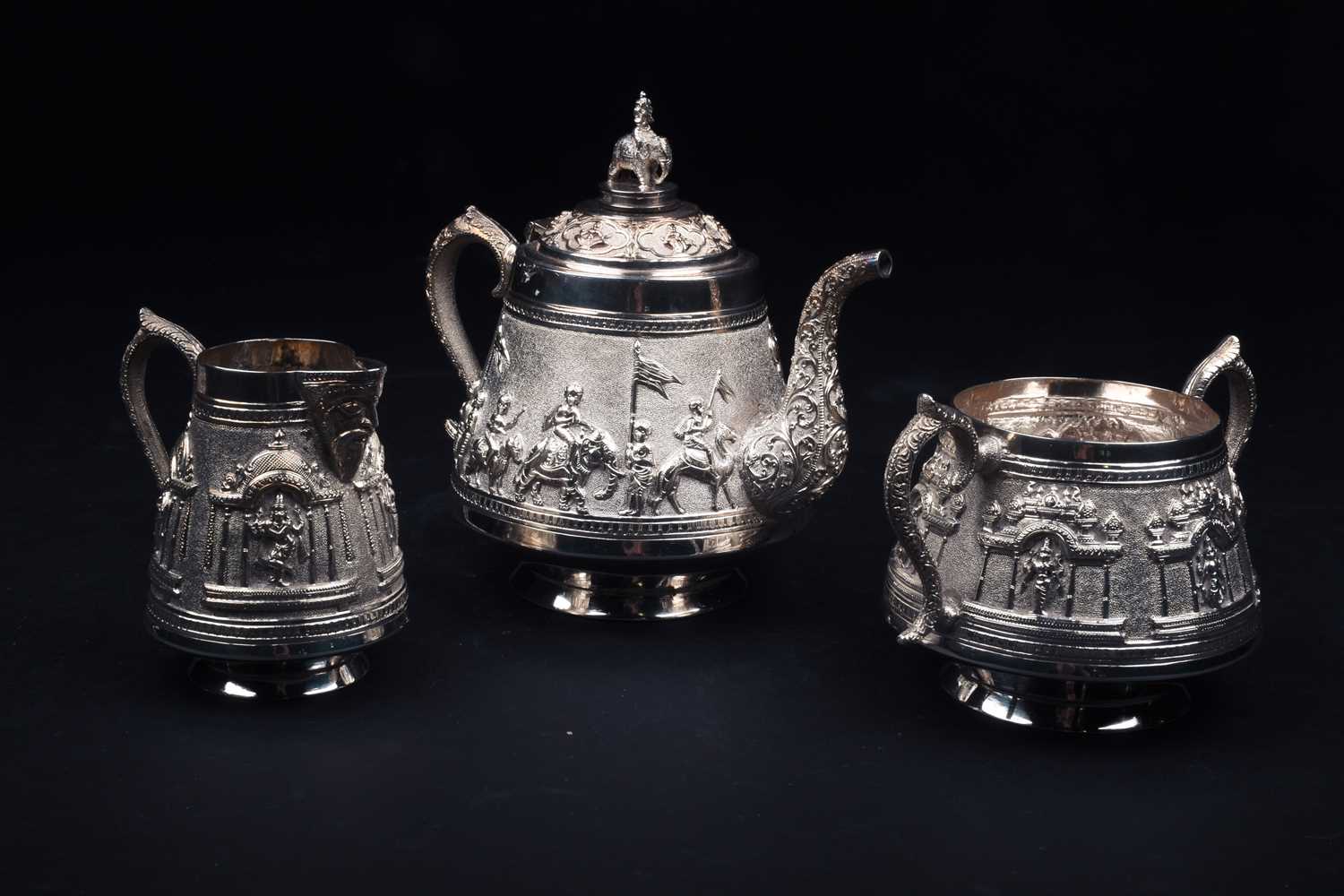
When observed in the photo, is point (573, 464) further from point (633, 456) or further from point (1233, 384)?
point (1233, 384)

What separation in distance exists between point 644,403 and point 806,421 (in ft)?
0.99

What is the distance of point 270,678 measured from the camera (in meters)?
3.25

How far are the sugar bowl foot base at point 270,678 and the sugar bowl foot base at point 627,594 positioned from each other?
0.49m

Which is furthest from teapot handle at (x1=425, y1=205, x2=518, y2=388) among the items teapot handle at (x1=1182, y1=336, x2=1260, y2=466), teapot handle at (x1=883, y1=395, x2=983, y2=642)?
teapot handle at (x1=1182, y1=336, x2=1260, y2=466)

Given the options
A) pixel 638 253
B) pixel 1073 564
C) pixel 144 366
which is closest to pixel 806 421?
pixel 638 253

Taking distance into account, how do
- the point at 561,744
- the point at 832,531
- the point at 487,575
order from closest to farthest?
the point at 561,744 → the point at 487,575 → the point at 832,531

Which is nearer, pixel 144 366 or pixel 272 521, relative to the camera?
pixel 272 521

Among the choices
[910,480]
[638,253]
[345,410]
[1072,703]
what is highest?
[638,253]

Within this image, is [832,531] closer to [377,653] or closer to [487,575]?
[487,575]

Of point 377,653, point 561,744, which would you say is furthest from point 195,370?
point 561,744

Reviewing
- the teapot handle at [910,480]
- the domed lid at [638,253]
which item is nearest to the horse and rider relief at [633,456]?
the domed lid at [638,253]

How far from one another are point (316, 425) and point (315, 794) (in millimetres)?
564

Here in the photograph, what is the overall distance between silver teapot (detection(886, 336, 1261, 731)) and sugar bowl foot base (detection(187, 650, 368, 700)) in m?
0.95

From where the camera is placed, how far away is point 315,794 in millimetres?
2975
